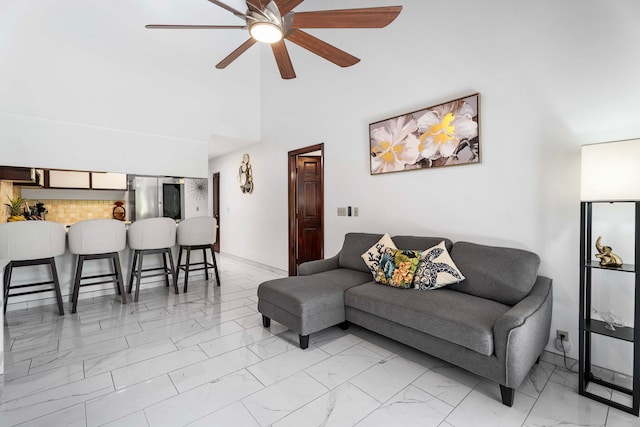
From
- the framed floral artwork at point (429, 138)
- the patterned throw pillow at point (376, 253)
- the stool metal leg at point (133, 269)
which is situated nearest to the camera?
the framed floral artwork at point (429, 138)

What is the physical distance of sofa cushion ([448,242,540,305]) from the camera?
2109 millimetres

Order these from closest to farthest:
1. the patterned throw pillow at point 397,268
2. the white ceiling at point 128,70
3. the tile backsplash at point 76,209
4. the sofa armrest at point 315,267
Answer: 1. the patterned throw pillow at point 397,268
2. the sofa armrest at point 315,267
3. the white ceiling at point 128,70
4. the tile backsplash at point 76,209

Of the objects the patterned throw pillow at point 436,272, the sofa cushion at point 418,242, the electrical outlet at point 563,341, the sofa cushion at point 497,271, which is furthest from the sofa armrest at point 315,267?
the electrical outlet at point 563,341

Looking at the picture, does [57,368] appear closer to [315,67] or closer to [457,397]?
[457,397]

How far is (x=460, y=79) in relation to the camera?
2684mm

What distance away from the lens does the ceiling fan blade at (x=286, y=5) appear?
1740mm

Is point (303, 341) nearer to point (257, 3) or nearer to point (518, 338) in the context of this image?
point (518, 338)

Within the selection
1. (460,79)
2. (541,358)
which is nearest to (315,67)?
(460,79)

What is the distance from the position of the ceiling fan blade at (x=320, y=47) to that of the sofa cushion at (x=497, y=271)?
180 centimetres

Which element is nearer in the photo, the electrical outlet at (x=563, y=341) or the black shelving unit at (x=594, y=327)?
the black shelving unit at (x=594, y=327)

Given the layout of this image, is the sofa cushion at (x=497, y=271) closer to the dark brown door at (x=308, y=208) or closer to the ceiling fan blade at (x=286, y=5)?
the ceiling fan blade at (x=286, y=5)

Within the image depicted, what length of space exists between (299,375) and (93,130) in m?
3.98

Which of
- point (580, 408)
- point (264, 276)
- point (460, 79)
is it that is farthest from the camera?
point (264, 276)

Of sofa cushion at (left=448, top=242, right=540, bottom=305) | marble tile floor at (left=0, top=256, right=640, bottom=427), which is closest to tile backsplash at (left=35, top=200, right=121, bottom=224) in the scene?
marble tile floor at (left=0, top=256, right=640, bottom=427)
